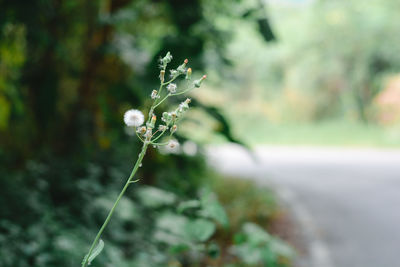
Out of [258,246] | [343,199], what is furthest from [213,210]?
[343,199]

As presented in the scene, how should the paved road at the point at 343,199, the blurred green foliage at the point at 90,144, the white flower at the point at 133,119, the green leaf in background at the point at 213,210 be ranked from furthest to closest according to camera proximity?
the paved road at the point at 343,199 < the blurred green foliage at the point at 90,144 < the green leaf in background at the point at 213,210 < the white flower at the point at 133,119

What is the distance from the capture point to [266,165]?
13062 mm

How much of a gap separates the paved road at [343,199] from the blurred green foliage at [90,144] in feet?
2.38

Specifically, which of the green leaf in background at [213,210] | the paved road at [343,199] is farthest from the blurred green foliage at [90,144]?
the paved road at [343,199]

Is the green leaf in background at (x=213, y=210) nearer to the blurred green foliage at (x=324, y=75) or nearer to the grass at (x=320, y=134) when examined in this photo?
the grass at (x=320, y=134)

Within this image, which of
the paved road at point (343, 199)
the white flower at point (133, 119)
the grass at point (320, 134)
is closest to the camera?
the white flower at point (133, 119)

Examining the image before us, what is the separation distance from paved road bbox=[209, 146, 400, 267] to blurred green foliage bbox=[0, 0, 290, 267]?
0.73 meters

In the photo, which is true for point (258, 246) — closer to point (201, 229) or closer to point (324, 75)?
point (201, 229)

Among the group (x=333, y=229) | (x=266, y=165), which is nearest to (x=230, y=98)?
(x=266, y=165)

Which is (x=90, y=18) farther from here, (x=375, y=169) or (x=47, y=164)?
(x=375, y=169)

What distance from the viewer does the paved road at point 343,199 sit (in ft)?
16.3

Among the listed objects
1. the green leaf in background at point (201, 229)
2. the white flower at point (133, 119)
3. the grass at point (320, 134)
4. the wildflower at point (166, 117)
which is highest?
the grass at point (320, 134)

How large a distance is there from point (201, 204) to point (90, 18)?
308 cm

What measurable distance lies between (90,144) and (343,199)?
5429 millimetres
